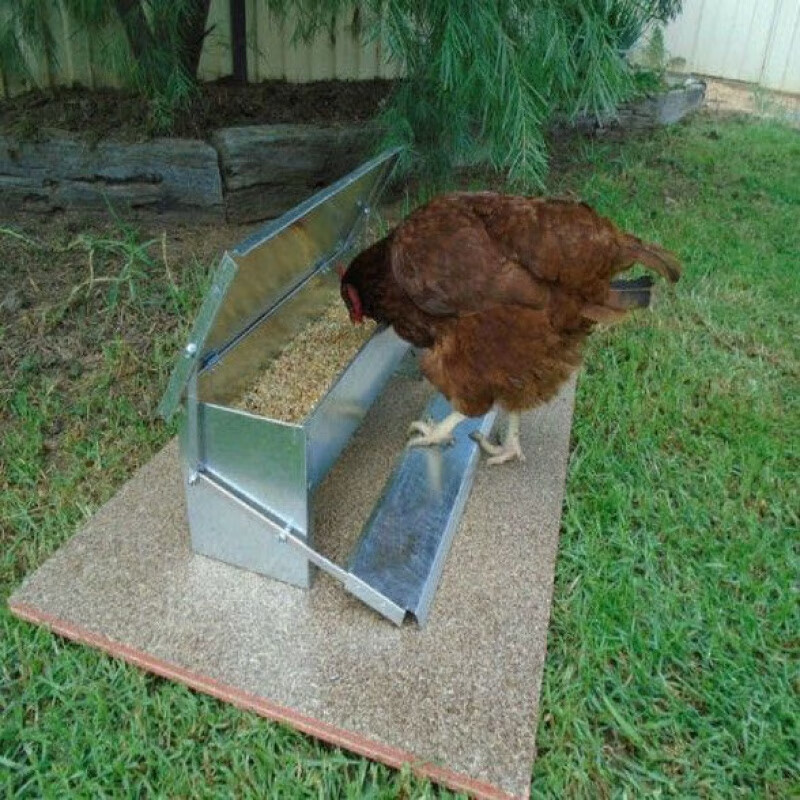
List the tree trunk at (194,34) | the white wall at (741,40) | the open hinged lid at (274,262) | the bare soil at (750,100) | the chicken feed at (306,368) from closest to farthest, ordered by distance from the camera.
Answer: the open hinged lid at (274,262)
the chicken feed at (306,368)
the tree trunk at (194,34)
the bare soil at (750,100)
the white wall at (741,40)

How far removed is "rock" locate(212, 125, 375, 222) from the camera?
12.0 ft

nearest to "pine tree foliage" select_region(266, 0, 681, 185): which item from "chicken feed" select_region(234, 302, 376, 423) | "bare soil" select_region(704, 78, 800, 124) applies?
"chicken feed" select_region(234, 302, 376, 423)

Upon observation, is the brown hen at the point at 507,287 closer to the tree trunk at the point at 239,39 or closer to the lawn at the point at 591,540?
the lawn at the point at 591,540

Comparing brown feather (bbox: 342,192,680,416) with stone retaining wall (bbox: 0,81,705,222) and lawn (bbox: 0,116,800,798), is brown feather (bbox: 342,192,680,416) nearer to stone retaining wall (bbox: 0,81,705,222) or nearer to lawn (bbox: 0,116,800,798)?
lawn (bbox: 0,116,800,798)

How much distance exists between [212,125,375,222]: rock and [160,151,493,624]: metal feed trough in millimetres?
1372

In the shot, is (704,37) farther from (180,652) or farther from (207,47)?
(180,652)

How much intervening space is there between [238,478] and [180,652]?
441 millimetres

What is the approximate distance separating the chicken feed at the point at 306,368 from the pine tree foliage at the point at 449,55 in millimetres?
1001

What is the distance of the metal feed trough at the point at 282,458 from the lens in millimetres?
1759

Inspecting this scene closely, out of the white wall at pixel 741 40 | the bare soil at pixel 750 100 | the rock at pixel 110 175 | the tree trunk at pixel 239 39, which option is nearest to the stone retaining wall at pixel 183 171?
the rock at pixel 110 175

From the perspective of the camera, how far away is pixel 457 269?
2109mm

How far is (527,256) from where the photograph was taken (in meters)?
2.11

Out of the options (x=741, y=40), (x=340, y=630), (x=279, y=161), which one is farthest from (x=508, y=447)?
(x=741, y=40)

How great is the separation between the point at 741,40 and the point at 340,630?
8772mm
